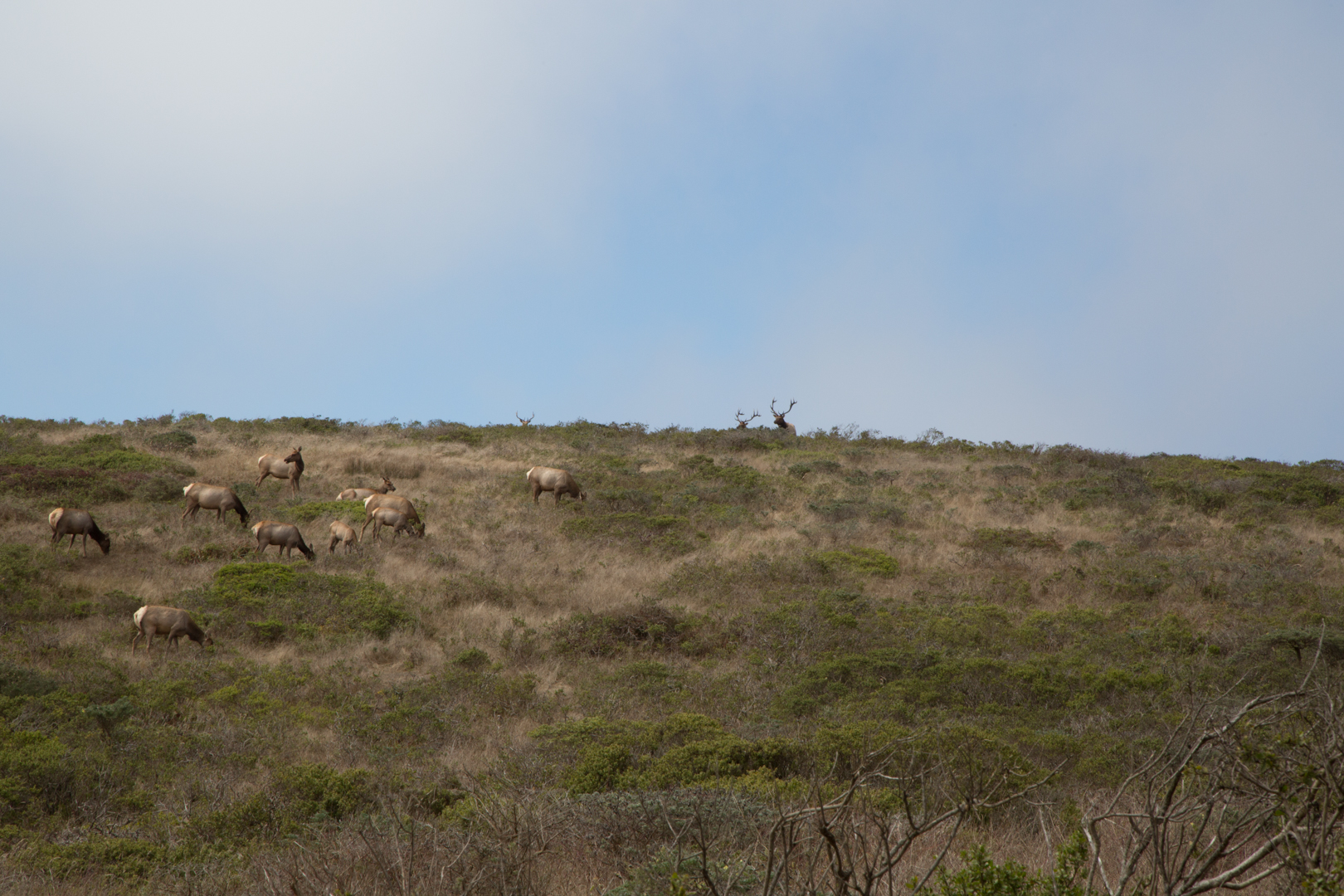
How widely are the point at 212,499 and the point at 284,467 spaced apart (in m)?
3.66

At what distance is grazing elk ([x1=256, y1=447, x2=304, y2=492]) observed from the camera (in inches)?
828

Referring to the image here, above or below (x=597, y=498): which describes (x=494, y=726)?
below

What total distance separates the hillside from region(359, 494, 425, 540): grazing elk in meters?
0.41

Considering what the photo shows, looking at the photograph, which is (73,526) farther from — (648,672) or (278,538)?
(648,672)

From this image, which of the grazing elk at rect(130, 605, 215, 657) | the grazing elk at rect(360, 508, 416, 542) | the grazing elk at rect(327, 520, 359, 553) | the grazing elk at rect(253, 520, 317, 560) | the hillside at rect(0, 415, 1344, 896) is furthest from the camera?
the grazing elk at rect(360, 508, 416, 542)

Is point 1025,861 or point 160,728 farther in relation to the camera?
point 160,728

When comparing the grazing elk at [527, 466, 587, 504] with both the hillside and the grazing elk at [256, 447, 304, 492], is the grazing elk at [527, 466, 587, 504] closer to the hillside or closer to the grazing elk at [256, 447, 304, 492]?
the hillside

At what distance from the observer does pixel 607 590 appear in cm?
1470

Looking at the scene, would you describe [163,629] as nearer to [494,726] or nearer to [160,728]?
[160,728]

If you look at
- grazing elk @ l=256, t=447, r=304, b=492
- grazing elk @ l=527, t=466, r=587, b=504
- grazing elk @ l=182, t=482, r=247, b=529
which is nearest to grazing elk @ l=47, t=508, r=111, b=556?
grazing elk @ l=182, t=482, r=247, b=529

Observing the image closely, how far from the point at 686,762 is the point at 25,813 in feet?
17.2

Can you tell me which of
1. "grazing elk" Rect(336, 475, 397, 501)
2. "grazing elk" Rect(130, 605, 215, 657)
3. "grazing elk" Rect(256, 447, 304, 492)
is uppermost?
"grazing elk" Rect(256, 447, 304, 492)

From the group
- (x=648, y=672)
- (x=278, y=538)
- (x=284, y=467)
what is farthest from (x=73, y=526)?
(x=648, y=672)

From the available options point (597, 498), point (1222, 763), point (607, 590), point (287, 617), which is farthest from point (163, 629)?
point (1222, 763)
